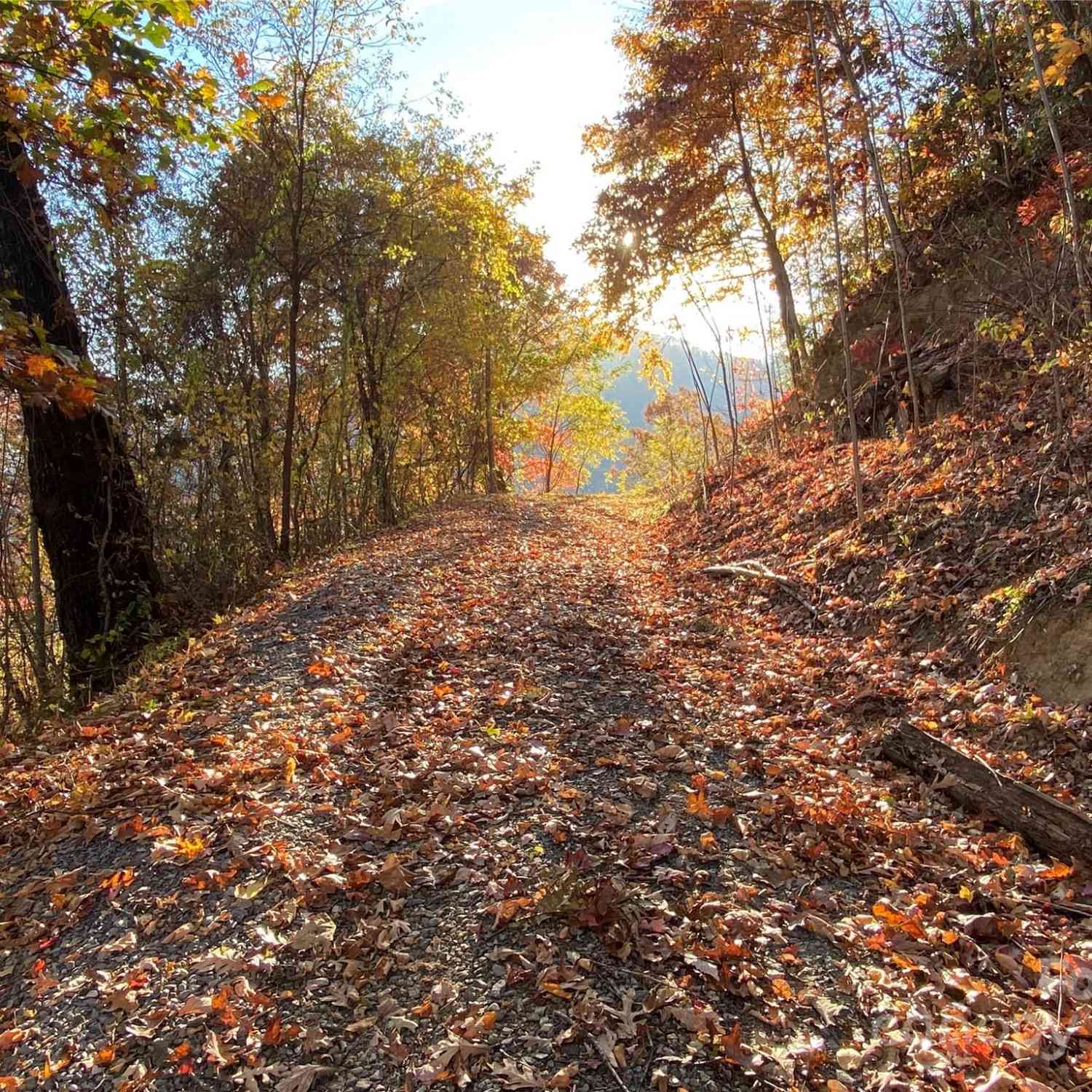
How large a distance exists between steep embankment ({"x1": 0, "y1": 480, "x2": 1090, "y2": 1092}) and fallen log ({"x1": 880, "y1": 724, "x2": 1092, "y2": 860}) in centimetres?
10

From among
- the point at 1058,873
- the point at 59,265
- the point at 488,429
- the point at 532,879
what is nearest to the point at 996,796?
the point at 1058,873

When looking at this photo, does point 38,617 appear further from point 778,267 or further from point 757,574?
point 778,267

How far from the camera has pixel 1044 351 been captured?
602cm

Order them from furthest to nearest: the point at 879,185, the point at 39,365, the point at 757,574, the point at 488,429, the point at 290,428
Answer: the point at 488,429
the point at 290,428
the point at 757,574
the point at 879,185
the point at 39,365

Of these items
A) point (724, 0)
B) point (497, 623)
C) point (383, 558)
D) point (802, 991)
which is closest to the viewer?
point (802, 991)

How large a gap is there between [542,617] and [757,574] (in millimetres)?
2540

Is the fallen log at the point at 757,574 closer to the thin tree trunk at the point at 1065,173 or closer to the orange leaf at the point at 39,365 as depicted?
the thin tree trunk at the point at 1065,173

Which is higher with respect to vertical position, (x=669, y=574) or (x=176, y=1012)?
(x=669, y=574)

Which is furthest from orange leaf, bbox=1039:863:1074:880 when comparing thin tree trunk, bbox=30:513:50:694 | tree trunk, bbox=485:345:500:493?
tree trunk, bbox=485:345:500:493

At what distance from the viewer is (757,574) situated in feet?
24.0

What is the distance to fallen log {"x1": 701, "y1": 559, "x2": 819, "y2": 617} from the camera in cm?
646

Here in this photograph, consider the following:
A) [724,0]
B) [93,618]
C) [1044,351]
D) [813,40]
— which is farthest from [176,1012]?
[724,0]

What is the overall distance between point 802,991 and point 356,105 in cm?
1079

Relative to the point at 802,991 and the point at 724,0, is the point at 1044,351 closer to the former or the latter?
the point at 802,991
